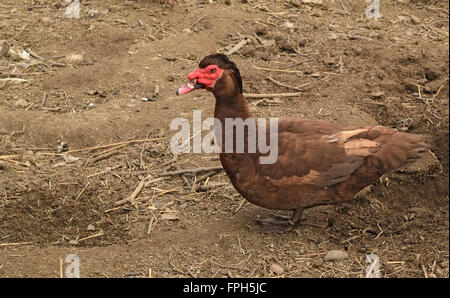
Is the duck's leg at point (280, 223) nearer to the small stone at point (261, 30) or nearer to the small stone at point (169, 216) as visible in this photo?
the small stone at point (169, 216)

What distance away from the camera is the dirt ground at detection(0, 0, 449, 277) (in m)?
3.96

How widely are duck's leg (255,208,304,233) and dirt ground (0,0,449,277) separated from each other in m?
0.06

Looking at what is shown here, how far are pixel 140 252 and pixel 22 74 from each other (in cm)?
300

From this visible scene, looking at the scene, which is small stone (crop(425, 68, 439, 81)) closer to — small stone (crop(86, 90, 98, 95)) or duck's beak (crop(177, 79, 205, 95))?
duck's beak (crop(177, 79, 205, 95))

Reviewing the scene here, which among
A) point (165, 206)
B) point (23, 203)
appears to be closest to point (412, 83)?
point (165, 206)

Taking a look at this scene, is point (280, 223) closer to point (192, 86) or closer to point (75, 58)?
point (192, 86)

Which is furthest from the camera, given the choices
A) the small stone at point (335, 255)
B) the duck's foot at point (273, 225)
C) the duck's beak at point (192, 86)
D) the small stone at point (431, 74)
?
the small stone at point (431, 74)

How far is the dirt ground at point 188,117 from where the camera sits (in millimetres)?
3961

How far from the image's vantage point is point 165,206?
447 cm

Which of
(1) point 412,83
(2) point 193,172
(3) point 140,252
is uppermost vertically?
(1) point 412,83

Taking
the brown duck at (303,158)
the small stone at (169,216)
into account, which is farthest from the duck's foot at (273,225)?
the small stone at (169,216)

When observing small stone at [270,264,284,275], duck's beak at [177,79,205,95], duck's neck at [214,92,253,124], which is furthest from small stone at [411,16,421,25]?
small stone at [270,264,284,275]

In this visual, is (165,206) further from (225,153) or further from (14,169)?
(14,169)

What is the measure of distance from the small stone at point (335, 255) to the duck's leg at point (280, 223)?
388 millimetres
